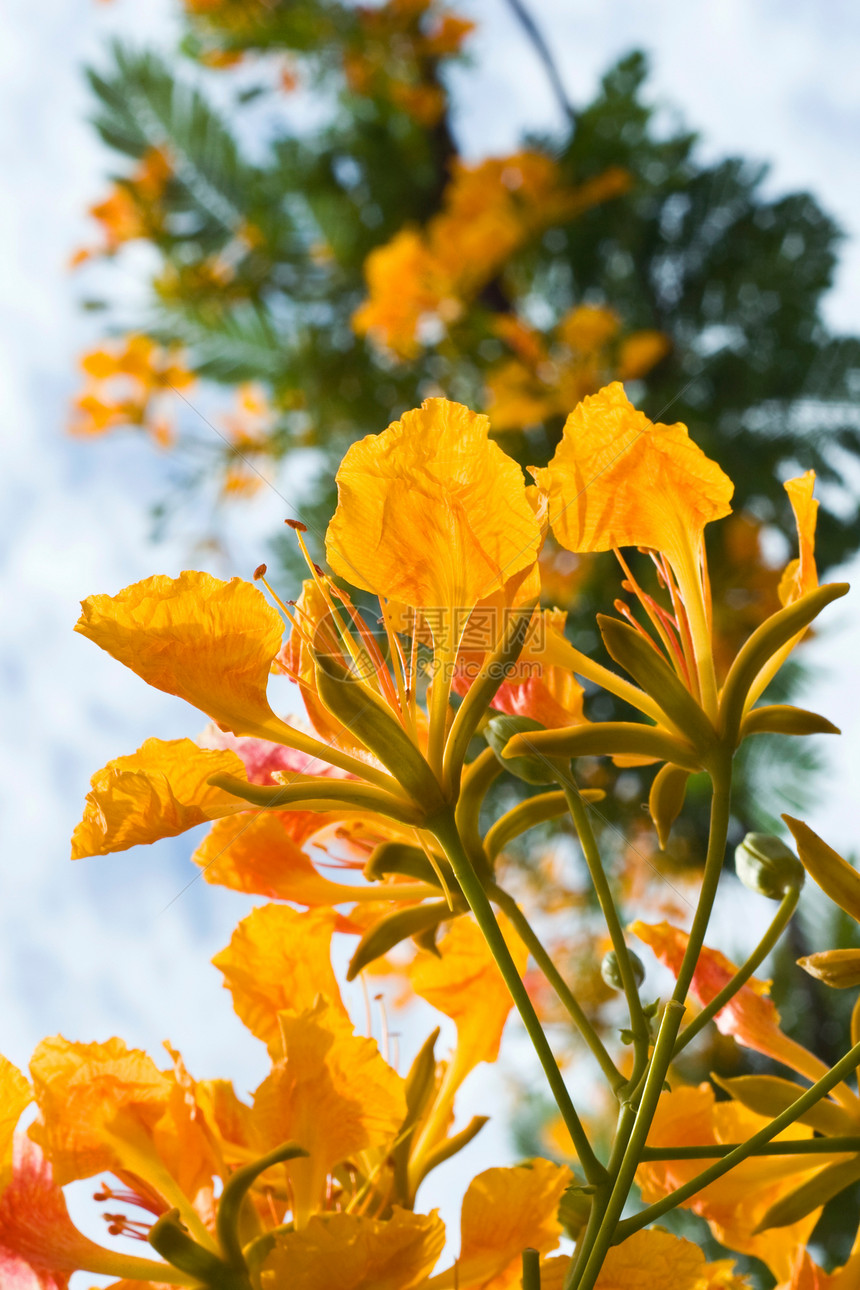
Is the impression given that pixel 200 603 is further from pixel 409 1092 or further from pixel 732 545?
pixel 732 545

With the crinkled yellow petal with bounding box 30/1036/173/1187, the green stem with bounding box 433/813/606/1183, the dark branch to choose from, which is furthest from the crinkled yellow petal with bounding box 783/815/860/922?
the dark branch

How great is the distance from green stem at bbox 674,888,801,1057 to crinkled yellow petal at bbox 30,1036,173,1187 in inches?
7.5

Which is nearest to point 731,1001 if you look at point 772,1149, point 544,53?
point 772,1149

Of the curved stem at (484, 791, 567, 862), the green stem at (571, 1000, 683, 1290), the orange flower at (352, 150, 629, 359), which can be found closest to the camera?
the green stem at (571, 1000, 683, 1290)

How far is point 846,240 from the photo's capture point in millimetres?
1845

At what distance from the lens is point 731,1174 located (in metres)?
0.39

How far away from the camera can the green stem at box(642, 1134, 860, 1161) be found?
32 cm

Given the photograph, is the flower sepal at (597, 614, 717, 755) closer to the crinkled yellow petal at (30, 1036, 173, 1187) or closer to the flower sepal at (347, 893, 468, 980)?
the flower sepal at (347, 893, 468, 980)

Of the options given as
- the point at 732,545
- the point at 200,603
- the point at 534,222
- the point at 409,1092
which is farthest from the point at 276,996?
the point at 534,222

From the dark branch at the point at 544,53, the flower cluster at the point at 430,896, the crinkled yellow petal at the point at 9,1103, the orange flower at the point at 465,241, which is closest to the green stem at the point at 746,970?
the flower cluster at the point at 430,896

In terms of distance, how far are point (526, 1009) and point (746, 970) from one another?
95mm

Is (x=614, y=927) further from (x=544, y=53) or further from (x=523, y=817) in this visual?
(x=544, y=53)

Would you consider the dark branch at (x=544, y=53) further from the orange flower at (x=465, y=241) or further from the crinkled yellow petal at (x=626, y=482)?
the crinkled yellow petal at (x=626, y=482)

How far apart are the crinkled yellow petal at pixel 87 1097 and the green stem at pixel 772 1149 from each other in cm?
18
